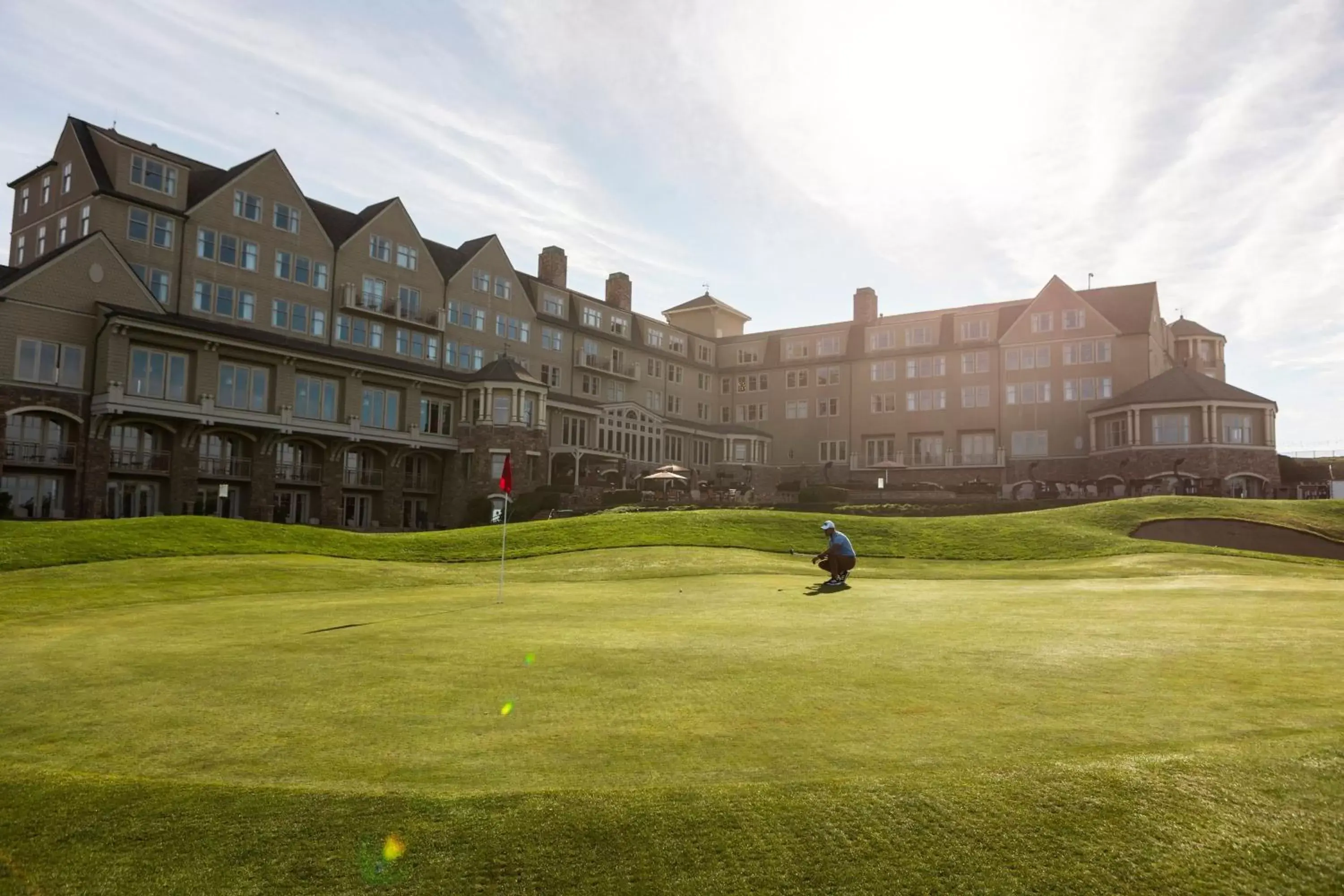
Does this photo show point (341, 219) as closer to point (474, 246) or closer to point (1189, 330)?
point (474, 246)

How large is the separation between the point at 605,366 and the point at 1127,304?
3861 centimetres

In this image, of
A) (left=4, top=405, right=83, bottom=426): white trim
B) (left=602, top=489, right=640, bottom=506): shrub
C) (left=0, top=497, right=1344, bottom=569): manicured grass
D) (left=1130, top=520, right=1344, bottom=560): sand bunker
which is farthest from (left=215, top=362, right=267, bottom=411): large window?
(left=1130, top=520, right=1344, bottom=560): sand bunker

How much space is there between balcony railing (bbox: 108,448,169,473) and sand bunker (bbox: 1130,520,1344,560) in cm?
4299

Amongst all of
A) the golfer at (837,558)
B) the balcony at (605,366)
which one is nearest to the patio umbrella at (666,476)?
the balcony at (605,366)

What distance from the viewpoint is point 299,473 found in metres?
50.0

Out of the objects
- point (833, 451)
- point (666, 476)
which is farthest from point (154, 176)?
point (833, 451)

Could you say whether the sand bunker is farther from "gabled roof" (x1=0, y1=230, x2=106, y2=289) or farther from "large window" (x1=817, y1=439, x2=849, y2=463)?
"gabled roof" (x1=0, y1=230, x2=106, y2=289)

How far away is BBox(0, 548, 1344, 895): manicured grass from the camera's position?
15.3 ft

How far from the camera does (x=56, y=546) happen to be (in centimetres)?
2455

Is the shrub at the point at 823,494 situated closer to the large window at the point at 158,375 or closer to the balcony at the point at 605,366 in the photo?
the balcony at the point at 605,366

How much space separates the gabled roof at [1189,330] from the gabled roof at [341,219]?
65385mm

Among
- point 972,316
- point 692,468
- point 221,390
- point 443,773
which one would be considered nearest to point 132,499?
point 221,390

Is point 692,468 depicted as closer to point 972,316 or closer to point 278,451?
point 972,316

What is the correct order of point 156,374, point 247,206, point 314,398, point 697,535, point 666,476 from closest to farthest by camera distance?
point 697,535 < point 156,374 < point 247,206 < point 314,398 < point 666,476
